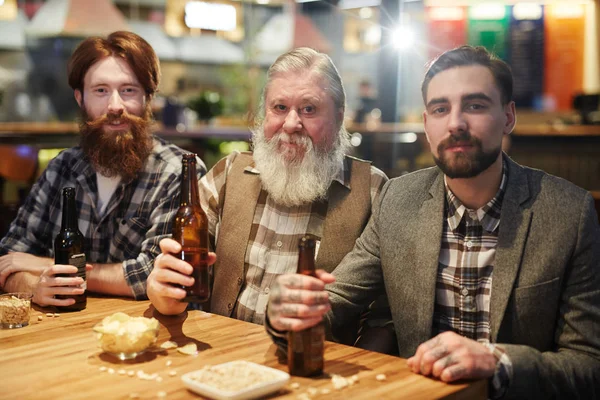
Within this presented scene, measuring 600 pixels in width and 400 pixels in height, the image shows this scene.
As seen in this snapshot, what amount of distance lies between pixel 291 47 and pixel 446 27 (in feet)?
8.33

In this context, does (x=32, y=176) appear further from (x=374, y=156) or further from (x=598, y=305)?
(x=374, y=156)

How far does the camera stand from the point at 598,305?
173 cm

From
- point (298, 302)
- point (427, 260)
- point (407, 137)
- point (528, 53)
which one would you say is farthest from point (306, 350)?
point (528, 53)

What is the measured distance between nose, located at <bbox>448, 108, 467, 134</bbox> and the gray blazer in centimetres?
24

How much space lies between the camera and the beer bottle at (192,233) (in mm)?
1774

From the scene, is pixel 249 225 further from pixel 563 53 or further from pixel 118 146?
pixel 563 53

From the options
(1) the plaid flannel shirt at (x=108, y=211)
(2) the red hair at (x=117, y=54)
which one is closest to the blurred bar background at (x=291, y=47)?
(1) the plaid flannel shirt at (x=108, y=211)

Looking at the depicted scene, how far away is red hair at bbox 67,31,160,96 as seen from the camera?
256cm

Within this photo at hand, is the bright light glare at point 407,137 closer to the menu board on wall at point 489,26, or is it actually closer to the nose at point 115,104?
the menu board on wall at point 489,26

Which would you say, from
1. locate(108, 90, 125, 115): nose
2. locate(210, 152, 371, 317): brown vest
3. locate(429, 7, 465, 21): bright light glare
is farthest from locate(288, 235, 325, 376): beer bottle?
locate(429, 7, 465, 21): bright light glare

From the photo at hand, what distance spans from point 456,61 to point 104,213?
1.47 meters

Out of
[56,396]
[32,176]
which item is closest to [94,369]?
[56,396]

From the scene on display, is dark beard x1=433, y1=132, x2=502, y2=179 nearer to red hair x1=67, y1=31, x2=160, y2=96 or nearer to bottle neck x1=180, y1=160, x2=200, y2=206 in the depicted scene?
bottle neck x1=180, y1=160, x2=200, y2=206

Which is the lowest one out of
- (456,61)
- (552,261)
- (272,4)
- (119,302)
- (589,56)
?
(119,302)
